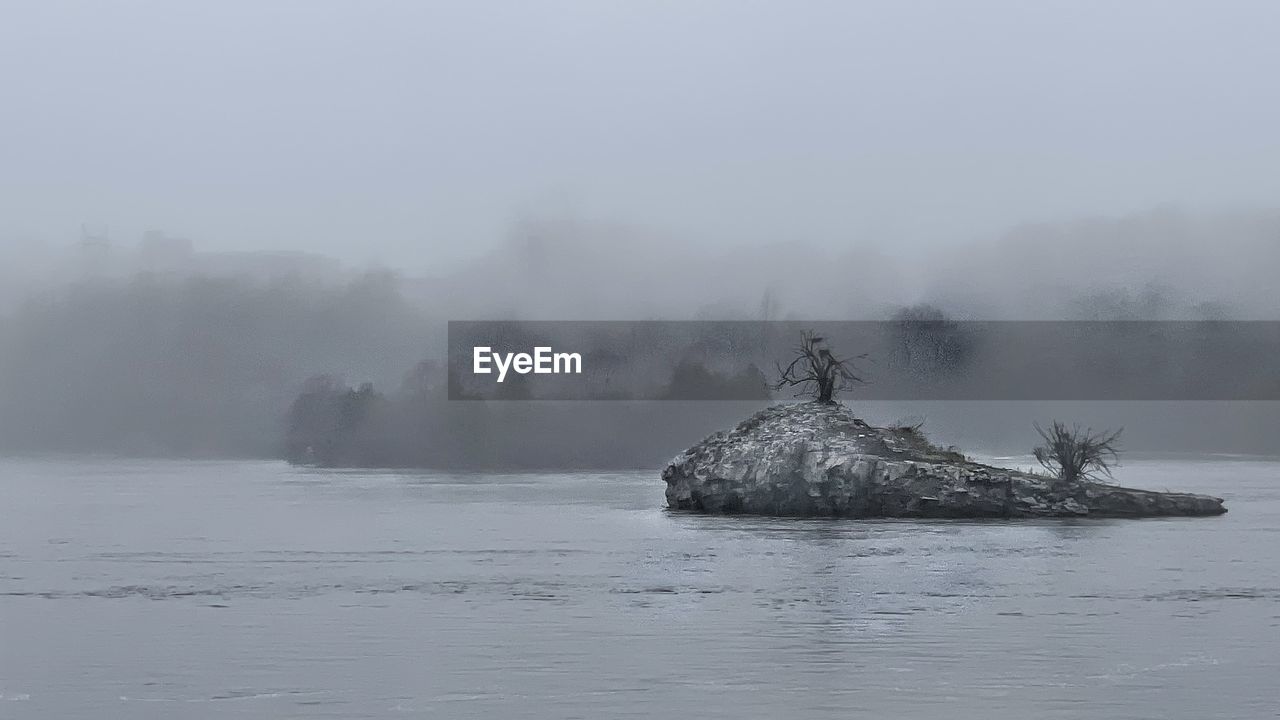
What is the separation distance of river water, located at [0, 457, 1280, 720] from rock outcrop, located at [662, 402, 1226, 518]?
989mm

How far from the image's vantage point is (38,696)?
1174 cm

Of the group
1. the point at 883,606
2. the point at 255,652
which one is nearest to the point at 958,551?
the point at 883,606

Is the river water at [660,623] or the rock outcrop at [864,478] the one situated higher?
the rock outcrop at [864,478]

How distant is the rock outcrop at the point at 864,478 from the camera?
106 feet

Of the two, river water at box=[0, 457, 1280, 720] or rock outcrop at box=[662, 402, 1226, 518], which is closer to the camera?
river water at box=[0, 457, 1280, 720]

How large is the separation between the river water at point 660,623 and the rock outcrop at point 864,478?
0.99m

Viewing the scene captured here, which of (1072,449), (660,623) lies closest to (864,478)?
(1072,449)

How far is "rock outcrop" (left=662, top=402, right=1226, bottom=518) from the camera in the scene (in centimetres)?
3234

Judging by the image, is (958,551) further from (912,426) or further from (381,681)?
(381,681)

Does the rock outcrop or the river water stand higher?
the rock outcrop

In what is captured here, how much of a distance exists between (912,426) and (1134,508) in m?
4.80

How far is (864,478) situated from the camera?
106 feet

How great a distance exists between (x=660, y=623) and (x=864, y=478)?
1677 centimetres

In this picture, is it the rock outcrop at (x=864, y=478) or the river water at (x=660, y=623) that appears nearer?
the river water at (x=660, y=623)
